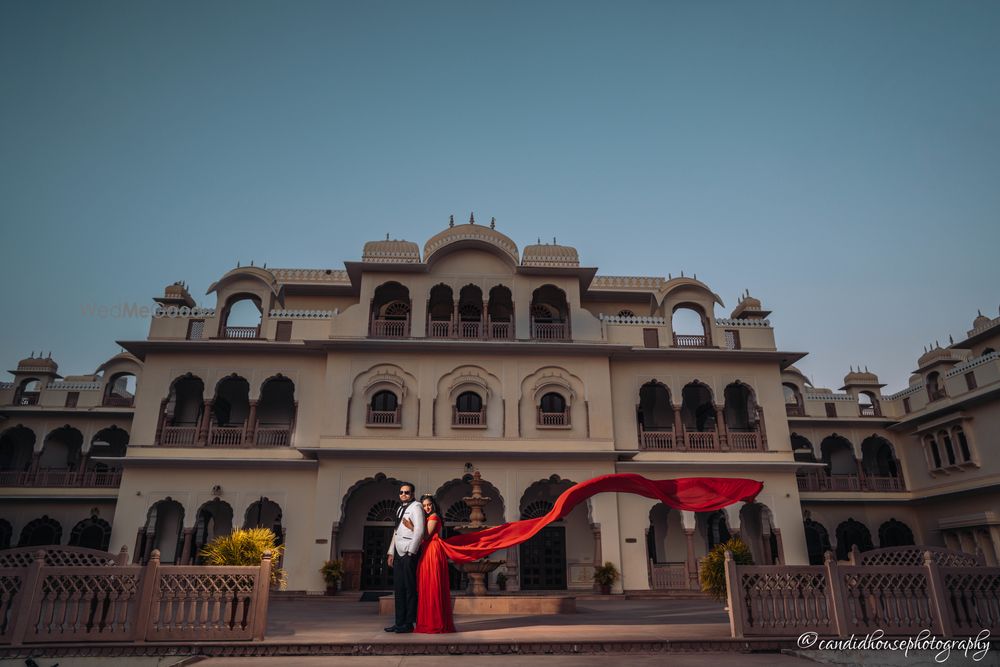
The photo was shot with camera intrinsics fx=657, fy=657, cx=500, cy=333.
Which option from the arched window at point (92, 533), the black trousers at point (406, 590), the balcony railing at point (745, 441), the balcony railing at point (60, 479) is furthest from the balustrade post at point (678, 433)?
the arched window at point (92, 533)

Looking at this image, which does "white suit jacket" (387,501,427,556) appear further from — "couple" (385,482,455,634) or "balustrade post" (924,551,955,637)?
"balustrade post" (924,551,955,637)

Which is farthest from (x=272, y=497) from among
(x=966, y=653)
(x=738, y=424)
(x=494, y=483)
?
(x=966, y=653)

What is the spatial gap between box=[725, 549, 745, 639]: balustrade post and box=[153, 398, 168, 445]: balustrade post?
1511cm

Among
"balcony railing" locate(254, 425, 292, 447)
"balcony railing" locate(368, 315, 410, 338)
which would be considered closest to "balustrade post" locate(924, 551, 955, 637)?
"balcony railing" locate(368, 315, 410, 338)

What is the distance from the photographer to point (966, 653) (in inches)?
265

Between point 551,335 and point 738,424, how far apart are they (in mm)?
6323

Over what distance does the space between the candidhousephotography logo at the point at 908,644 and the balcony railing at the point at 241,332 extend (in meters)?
15.4

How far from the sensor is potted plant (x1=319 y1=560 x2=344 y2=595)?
1556 cm

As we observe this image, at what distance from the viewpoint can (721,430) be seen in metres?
18.3

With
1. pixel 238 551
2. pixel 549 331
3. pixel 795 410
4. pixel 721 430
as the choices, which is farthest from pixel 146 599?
pixel 795 410

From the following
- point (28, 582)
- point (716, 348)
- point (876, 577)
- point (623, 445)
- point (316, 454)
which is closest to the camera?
point (28, 582)

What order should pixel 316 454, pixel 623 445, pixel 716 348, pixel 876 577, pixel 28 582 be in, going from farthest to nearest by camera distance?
pixel 716 348
pixel 623 445
pixel 316 454
pixel 876 577
pixel 28 582

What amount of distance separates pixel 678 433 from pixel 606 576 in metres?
4.52

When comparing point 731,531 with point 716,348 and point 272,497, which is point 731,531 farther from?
point 272,497
